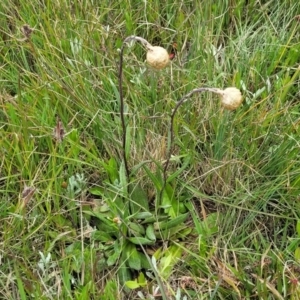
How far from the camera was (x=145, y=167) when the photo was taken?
55.9 inches

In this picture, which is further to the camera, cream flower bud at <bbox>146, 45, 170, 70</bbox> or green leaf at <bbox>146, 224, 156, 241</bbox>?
green leaf at <bbox>146, 224, 156, 241</bbox>

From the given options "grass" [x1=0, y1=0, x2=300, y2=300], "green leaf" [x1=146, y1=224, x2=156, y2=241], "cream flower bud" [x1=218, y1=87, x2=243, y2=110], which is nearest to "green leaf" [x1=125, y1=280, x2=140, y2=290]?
"grass" [x1=0, y1=0, x2=300, y2=300]

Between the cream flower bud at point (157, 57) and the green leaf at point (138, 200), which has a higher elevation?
the cream flower bud at point (157, 57)

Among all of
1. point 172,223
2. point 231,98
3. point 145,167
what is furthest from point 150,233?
point 231,98

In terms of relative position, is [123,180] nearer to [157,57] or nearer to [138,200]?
[138,200]

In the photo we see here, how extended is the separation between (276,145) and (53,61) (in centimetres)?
68

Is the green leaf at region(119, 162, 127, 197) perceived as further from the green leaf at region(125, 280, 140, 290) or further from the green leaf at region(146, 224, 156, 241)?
the green leaf at region(125, 280, 140, 290)

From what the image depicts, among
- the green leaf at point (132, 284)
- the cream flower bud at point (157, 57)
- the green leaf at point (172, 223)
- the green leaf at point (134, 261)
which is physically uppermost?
the cream flower bud at point (157, 57)

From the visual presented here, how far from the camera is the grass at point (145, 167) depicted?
1389 mm

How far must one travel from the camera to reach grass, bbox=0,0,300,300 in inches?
54.7

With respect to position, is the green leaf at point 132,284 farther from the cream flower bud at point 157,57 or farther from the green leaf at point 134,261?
the cream flower bud at point 157,57

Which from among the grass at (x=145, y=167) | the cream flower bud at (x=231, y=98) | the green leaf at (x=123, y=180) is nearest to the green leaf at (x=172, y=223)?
the grass at (x=145, y=167)

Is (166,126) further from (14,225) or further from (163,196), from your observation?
(14,225)

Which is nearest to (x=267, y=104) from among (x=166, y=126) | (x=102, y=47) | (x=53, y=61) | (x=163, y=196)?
(x=166, y=126)
